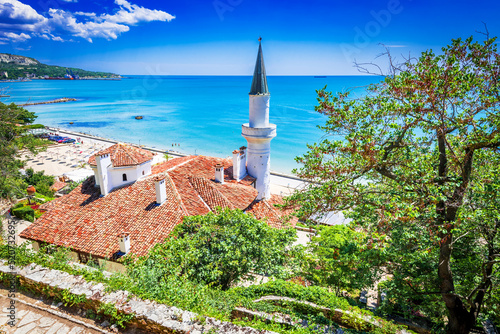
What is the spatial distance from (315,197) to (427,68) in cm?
433

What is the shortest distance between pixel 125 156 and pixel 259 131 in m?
9.87

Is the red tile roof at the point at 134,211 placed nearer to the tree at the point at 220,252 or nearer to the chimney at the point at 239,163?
the chimney at the point at 239,163

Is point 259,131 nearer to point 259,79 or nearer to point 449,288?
point 259,79

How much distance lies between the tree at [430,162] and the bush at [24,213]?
23.4 m

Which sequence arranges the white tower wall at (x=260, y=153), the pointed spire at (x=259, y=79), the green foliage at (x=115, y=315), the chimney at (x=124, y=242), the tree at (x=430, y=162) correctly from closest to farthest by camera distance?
the green foliage at (x=115, y=315)
the tree at (x=430, y=162)
the chimney at (x=124, y=242)
the pointed spire at (x=259, y=79)
the white tower wall at (x=260, y=153)

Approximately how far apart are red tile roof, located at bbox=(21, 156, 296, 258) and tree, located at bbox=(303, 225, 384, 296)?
122 inches

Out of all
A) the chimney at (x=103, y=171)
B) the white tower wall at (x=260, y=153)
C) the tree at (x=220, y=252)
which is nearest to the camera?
the tree at (x=220, y=252)

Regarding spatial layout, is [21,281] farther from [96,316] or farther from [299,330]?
[299,330]

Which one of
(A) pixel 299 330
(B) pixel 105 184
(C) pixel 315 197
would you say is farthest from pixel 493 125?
(B) pixel 105 184

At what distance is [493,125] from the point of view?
6.34m

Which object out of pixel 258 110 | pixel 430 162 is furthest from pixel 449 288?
pixel 258 110

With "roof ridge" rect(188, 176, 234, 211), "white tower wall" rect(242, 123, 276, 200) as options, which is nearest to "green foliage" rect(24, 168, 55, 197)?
"roof ridge" rect(188, 176, 234, 211)

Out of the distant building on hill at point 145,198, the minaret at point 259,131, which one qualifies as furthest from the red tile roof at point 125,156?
the minaret at point 259,131

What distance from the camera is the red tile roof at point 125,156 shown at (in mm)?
17359
